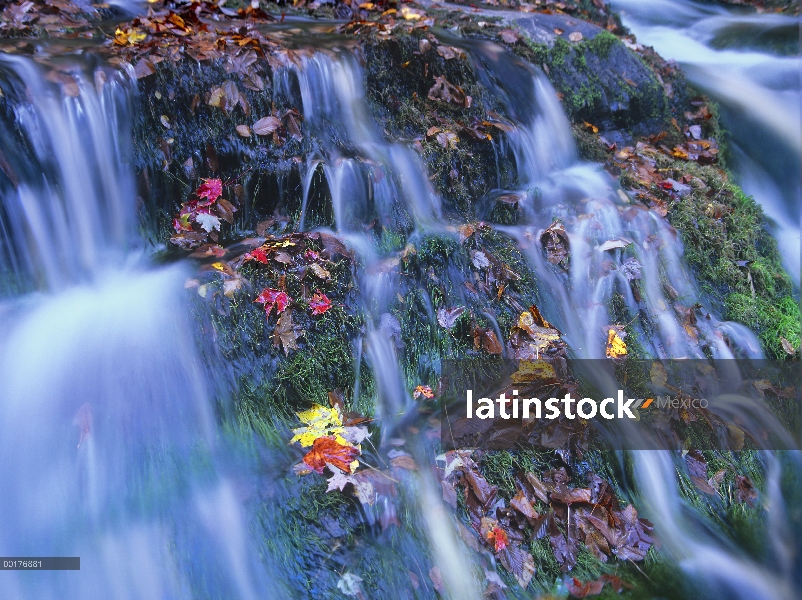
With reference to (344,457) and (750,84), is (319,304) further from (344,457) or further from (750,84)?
(750,84)

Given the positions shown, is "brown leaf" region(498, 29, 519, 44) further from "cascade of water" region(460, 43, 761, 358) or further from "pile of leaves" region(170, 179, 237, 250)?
"pile of leaves" region(170, 179, 237, 250)

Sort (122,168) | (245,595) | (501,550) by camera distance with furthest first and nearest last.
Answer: (122,168)
(501,550)
(245,595)

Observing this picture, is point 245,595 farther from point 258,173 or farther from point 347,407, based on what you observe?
point 258,173

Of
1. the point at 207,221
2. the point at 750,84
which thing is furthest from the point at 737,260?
the point at 207,221

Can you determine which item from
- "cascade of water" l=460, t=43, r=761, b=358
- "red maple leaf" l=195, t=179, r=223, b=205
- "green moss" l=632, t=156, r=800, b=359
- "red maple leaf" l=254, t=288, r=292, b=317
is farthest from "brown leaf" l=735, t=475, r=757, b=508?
"red maple leaf" l=195, t=179, r=223, b=205

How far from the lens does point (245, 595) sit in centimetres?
264

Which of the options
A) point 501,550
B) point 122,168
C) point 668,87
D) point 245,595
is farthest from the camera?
point 668,87

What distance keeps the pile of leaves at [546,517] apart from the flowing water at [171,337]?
0.15 m

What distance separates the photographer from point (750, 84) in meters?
6.10

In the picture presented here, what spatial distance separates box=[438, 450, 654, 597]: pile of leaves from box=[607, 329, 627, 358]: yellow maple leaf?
3.00 ft

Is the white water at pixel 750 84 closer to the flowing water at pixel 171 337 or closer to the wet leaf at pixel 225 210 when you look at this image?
the flowing water at pixel 171 337

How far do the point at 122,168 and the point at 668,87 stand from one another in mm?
5209

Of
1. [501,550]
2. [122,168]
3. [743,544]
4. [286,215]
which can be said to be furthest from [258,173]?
[743,544]

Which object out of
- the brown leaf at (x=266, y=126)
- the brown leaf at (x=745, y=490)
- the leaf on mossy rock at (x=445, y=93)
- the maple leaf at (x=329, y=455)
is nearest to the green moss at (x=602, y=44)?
the leaf on mossy rock at (x=445, y=93)
